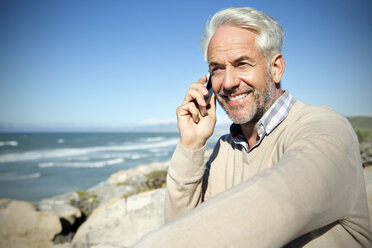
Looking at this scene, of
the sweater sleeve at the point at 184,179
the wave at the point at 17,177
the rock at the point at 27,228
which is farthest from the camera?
the wave at the point at 17,177

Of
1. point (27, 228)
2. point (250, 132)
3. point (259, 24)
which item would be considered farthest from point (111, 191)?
point (259, 24)

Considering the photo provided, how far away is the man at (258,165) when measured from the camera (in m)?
0.63

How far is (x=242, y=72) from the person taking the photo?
6.24 ft

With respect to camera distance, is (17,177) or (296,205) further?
(17,177)

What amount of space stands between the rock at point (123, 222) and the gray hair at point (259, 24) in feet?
13.4

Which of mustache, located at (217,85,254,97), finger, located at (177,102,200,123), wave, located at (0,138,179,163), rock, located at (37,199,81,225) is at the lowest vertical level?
wave, located at (0,138,179,163)

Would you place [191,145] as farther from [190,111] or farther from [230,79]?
[230,79]

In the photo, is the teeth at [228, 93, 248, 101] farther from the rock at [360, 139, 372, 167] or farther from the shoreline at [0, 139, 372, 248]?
the rock at [360, 139, 372, 167]

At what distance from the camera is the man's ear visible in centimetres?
197

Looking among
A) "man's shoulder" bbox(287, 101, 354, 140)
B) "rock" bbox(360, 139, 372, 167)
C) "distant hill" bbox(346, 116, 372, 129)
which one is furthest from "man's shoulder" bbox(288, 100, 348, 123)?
"distant hill" bbox(346, 116, 372, 129)

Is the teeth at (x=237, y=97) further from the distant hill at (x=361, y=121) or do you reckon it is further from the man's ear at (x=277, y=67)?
the distant hill at (x=361, y=121)

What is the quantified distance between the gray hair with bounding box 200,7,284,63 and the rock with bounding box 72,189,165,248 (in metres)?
4.09

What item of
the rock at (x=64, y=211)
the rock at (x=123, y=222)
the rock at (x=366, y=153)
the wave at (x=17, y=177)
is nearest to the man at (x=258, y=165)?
the rock at (x=123, y=222)

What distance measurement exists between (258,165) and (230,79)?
2.42 feet
